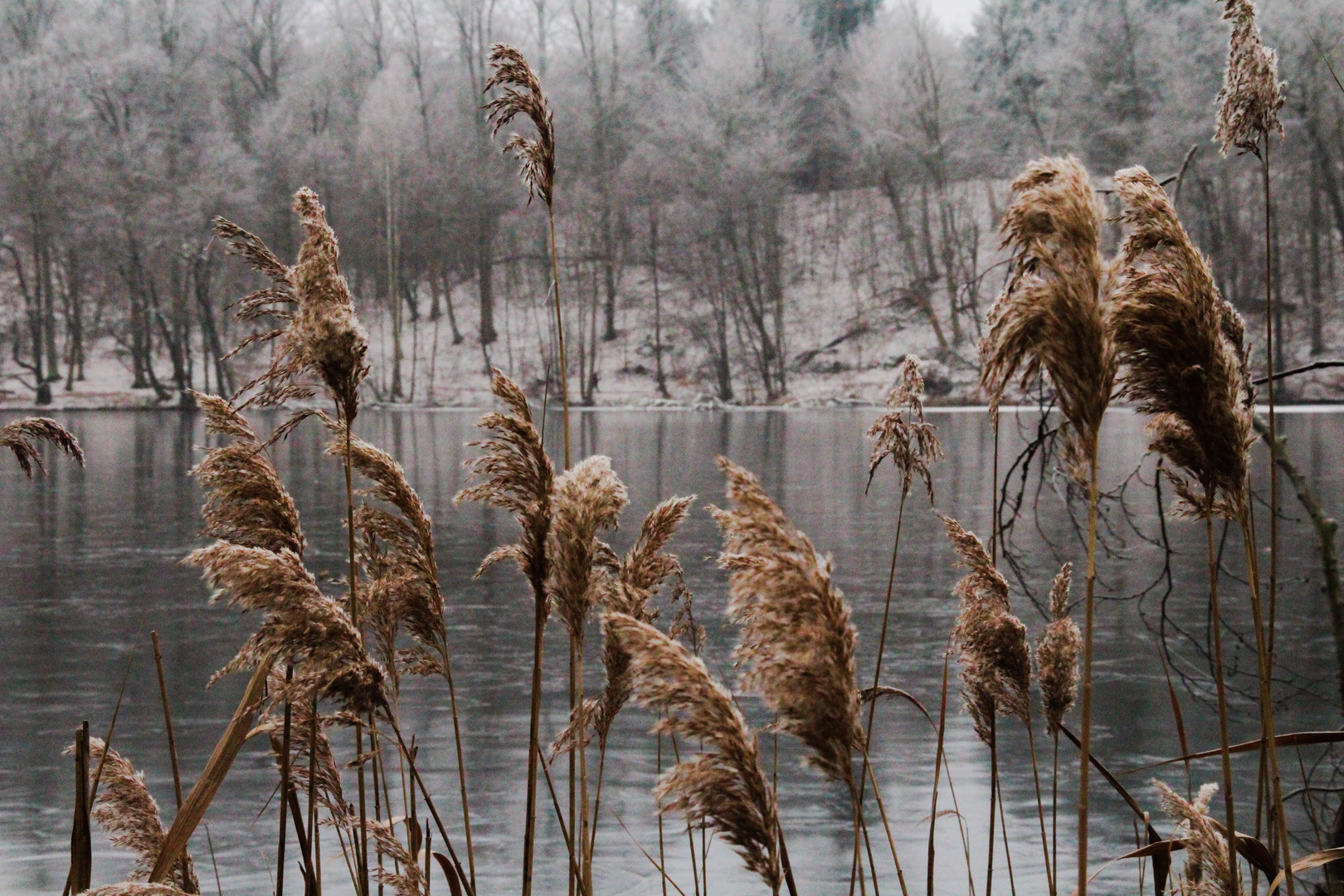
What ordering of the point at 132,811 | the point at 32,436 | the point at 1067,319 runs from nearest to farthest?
the point at 1067,319 → the point at 132,811 → the point at 32,436

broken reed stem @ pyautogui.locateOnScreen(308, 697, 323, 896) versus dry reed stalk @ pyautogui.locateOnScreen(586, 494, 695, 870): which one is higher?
dry reed stalk @ pyautogui.locateOnScreen(586, 494, 695, 870)

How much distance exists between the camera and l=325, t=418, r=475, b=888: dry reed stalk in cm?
217

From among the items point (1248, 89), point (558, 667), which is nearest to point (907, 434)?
point (1248, 89)

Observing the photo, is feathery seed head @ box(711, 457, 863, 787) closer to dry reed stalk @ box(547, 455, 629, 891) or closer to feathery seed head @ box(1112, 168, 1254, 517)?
dry reed stalk @ box(547, 455, 629, 891)

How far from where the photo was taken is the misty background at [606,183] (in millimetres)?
45812

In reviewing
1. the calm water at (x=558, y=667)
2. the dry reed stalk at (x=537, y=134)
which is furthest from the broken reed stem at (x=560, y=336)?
the calm water at (x=558, y=667)

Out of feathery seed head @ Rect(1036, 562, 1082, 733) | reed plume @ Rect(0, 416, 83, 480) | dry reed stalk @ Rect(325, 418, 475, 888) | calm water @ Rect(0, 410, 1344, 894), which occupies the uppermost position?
reed plume @ Rect(0, 416, 83, 480)

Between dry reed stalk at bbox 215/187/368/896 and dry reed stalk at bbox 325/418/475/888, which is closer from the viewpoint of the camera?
dry reed stalk at bbox 215/187/368/896

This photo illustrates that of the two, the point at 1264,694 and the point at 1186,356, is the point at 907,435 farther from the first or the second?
the point at 1186,356

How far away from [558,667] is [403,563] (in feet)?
22.7

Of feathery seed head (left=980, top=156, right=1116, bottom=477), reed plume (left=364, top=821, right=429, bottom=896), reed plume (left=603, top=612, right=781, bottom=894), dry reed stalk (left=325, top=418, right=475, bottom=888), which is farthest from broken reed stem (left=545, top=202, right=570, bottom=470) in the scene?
feathery seed head (left=980, top=156, right=1116, bottom=477)

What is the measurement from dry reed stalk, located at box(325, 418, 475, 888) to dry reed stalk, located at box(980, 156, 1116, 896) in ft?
3.21

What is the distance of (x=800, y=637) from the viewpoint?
146 centimetres

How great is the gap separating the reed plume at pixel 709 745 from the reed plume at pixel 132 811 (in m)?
1.08
